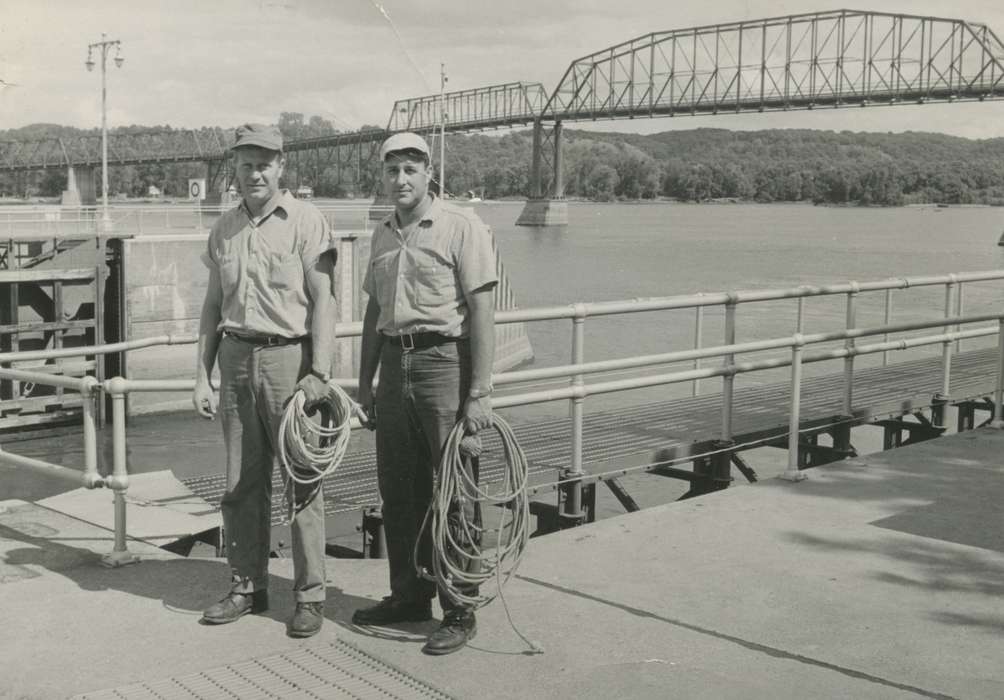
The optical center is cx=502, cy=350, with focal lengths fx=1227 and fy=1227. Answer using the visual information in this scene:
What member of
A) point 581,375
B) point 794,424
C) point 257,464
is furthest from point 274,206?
point 794,424

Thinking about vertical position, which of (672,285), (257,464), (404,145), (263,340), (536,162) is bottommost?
(672,285)

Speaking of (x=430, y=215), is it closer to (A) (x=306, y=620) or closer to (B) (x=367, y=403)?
(B) (x=367, y=403)

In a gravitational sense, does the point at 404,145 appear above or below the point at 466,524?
above

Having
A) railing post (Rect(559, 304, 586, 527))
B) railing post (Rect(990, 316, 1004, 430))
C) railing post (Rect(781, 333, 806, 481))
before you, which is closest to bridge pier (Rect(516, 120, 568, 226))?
railing post (Rect(990, 316, 1004, 430))

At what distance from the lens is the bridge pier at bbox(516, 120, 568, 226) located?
144875 mm

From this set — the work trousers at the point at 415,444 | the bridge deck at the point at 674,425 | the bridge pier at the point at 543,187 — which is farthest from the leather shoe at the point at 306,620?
the bridge pier at the point at 543,187

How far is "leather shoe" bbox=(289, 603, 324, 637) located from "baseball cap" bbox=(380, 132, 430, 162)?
1712mm

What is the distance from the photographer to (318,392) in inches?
181

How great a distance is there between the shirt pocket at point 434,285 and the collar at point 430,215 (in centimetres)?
17

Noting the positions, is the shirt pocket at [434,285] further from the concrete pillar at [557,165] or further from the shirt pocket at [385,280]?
the concrete pillar at [557,165]

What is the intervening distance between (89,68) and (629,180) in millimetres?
136923

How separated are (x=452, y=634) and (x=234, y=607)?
896mm

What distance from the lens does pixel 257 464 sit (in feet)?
15.6

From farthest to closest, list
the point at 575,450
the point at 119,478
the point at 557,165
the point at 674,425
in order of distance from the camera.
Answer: the point at 557,165
the point at 674,425
the point at 575,450
the point at 119,478
